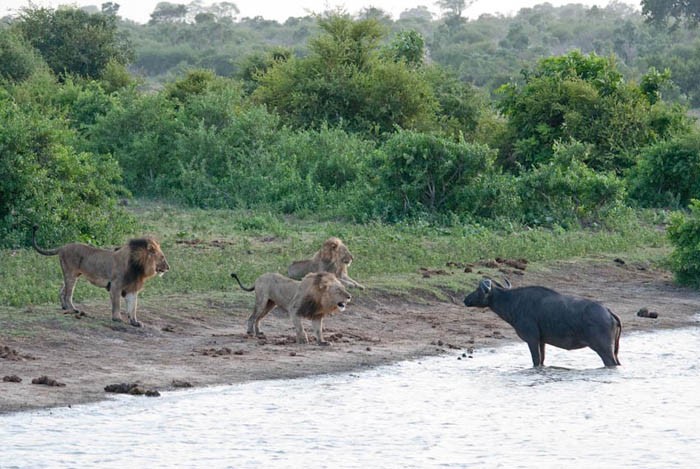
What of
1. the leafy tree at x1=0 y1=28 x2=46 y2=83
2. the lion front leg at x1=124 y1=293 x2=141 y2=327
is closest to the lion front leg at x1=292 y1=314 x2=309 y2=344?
the lion front leg at x1=124 y1=293 x2=141 y2=327

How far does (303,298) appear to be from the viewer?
34.8 ft

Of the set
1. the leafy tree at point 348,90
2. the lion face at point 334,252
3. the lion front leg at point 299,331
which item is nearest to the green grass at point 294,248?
the lion face at point 334,252

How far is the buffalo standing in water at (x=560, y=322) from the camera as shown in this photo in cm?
1011

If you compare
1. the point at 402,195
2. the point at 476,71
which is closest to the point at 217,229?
the point at 402,195

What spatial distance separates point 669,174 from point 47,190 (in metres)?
11.0

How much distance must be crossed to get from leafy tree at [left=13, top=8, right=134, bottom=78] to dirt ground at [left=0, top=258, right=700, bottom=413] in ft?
65.2

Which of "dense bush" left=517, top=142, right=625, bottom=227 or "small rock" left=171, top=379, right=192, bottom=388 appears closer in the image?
"small rock" left=171, top=379, right=192, bottom=388

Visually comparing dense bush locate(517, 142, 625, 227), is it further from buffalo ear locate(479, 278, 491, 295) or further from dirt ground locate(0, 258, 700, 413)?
buffalo ear locate(479, 278, 491, 295)

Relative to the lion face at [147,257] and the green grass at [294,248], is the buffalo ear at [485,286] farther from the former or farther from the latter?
the lion face at [147,257]

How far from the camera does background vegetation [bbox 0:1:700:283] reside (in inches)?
636

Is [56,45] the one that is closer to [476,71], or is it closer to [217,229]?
[217,229]

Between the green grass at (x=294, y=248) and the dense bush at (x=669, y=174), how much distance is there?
76.8 inches

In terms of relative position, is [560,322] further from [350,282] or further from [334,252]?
[334,252]

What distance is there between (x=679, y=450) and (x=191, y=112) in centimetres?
1605
